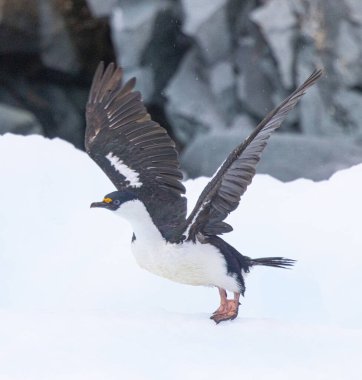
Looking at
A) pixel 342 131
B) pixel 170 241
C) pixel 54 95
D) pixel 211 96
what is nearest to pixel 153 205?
pixel 170 241

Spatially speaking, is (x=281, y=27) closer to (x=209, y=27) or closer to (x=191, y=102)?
(x=209, y=27)

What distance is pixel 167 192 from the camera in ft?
14.2

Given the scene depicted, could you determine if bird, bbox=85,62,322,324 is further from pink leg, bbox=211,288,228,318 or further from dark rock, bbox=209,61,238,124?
dark rock, bbox=209,61,238,124

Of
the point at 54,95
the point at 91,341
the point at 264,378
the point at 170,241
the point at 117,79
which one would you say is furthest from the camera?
the point at 54,95

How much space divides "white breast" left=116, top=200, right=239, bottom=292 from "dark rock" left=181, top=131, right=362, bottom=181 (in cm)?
521

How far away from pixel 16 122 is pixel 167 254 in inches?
316

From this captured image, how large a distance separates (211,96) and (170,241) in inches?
333

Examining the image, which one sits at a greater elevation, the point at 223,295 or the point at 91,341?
the point at 223,295

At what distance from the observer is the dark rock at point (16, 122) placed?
11492mm

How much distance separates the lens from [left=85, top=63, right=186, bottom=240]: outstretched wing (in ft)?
14.1

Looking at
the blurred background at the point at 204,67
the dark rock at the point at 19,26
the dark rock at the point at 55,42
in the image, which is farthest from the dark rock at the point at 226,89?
the dark rock at the point at 19,26

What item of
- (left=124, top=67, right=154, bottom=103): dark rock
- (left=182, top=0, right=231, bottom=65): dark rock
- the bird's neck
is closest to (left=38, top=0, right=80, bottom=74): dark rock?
(left=124, top=67, right=154, bottom=103): dark rock

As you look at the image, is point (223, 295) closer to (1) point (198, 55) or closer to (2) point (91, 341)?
(2) point (91, 341)

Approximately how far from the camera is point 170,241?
3.90 metres
